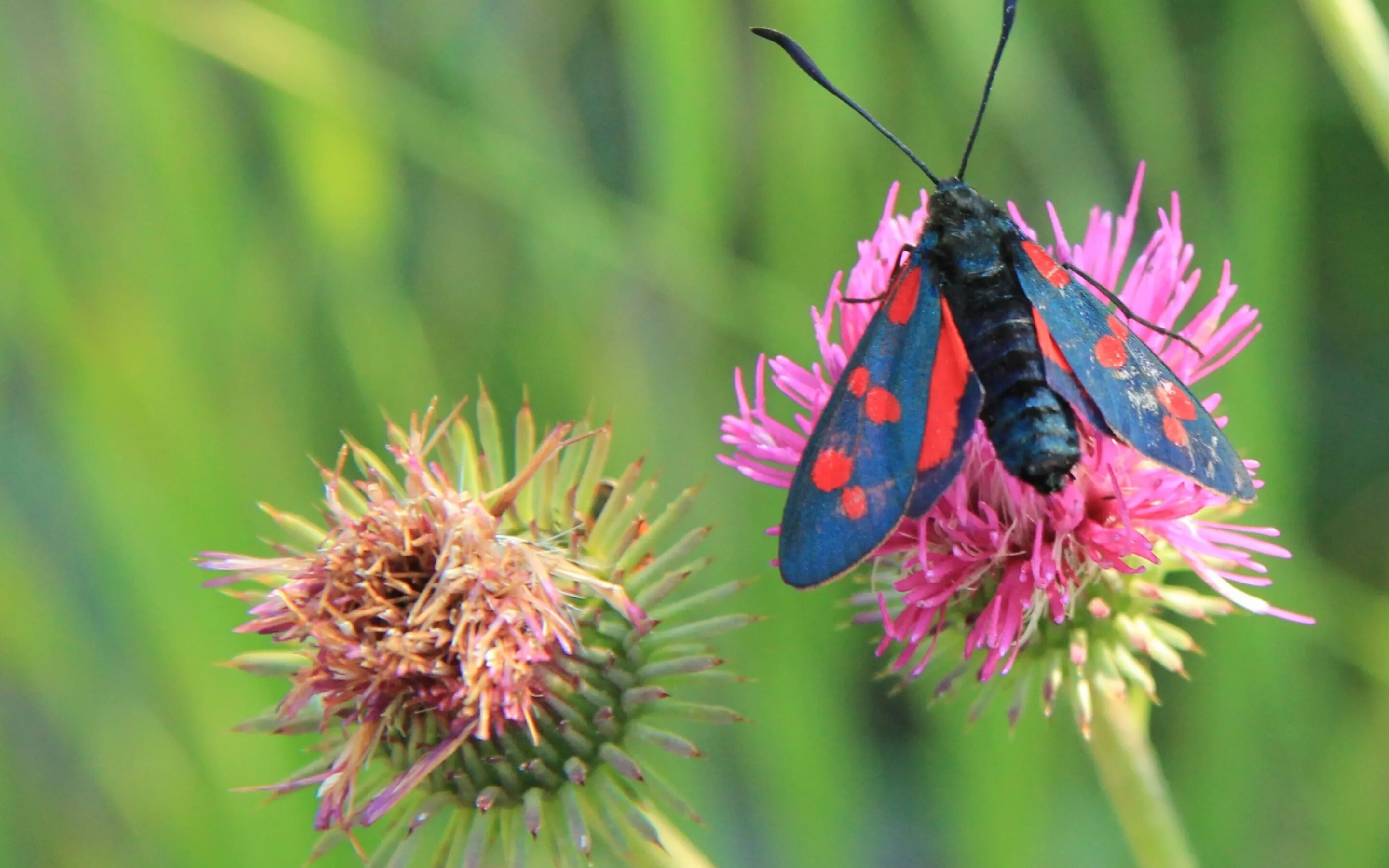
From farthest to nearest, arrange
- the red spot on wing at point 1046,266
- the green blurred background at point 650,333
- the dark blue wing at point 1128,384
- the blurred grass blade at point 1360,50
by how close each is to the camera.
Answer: the green blurred background at point 650,333 → the red spot on wing at point 1046,266 → the dark blue wing at point 1128,384 → the blurred grass blade at point 1360,50

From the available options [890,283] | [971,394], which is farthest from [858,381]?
[890,283]

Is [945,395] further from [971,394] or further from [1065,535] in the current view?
[1065,535]

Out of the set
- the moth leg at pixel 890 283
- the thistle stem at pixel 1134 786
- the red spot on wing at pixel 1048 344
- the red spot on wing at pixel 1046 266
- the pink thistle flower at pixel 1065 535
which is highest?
the moth leg at pixel 890 283

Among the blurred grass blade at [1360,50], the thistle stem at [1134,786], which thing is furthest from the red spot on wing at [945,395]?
the blurred grass blade at [1360,50]

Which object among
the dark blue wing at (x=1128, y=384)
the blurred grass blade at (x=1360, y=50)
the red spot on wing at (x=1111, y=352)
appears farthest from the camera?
the red spot on wing at (x=1111, y=352)

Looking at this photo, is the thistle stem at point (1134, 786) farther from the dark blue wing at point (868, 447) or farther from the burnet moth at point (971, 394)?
the dark blue wing at point (868, 447)

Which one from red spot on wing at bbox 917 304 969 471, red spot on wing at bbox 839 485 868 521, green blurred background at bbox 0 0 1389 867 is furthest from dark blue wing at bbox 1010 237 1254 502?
green blurred background at bbox 0 0 1389 867

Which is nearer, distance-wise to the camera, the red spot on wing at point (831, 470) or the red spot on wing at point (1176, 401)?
the red spot on wing at point (831, 470)
